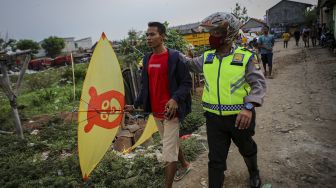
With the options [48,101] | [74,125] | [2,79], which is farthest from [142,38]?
[48,101]

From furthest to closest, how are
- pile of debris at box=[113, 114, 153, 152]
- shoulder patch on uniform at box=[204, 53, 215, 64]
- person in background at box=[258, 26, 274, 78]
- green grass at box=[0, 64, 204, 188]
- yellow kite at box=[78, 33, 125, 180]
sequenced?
person in background at box=[258, 26, 274, 78], pile of debris at box=[113, 114, 153, 152], green grass at box=[0, 64, 204, 188], yellow kite at box=[78, 33, 125, 180], shoulder patch on uniform at box=[204, 53, 215, 64]

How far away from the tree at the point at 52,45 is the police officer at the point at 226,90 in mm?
48335

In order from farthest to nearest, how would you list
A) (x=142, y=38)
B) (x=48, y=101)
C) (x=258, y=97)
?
(x=48, y=101) → (x=142, y=38) → (x=258, y=97)

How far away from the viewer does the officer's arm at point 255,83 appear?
248 centimetres

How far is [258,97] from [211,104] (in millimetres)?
449

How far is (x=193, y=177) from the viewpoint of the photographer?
370cm

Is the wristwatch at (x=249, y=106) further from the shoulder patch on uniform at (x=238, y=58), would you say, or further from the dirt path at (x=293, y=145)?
the dirt path at (x=293, y=145)

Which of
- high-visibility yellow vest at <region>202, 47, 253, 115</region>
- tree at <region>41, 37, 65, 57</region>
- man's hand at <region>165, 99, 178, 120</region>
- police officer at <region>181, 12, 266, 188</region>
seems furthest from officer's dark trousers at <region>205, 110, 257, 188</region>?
tree at <region>41, 37, 65, 57</region>

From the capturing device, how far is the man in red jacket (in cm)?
306

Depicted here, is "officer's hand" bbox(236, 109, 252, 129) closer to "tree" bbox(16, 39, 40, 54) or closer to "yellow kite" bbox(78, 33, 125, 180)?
"yellow kite" bbox(78, 33, 125, 180)

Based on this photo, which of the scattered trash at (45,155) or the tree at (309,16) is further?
the tree at (309,16)

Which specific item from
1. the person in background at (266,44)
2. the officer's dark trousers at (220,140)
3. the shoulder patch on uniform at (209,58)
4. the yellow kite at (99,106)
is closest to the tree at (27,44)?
the person in background at (266,44)

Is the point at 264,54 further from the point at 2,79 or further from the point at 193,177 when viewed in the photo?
the point at 2,79

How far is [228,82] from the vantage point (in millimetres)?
2555
